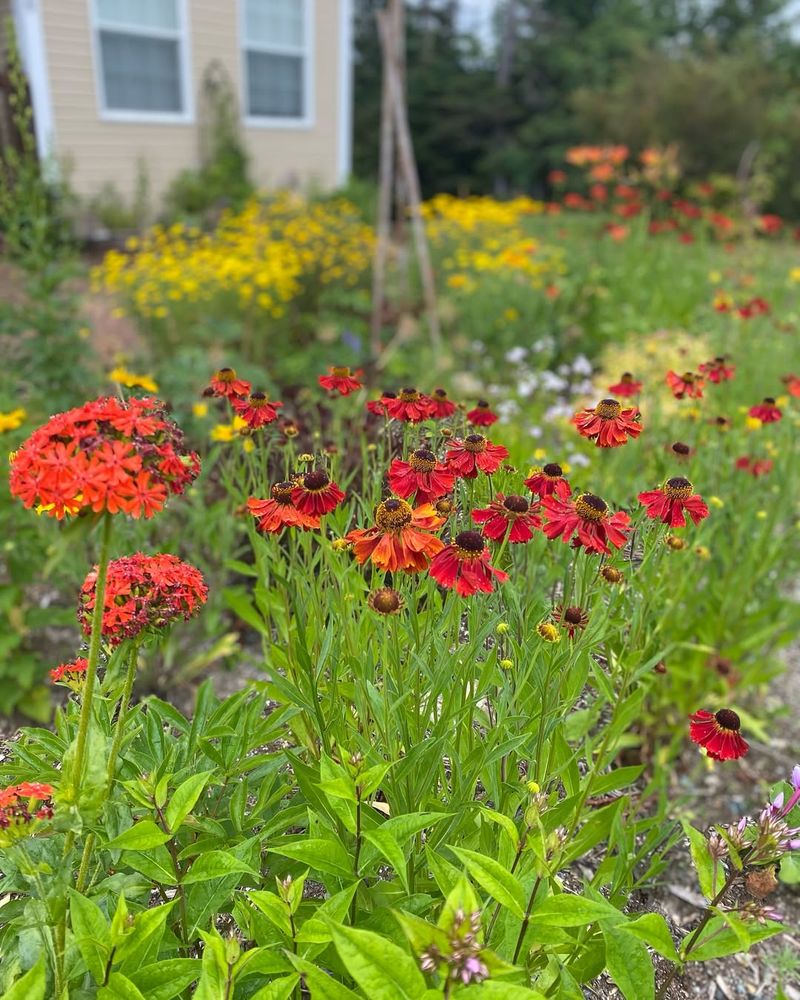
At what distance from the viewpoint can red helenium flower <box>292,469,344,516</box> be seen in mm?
1216

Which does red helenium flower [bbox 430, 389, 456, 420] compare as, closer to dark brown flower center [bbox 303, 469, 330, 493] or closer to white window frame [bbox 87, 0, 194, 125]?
dark brown flower center [bbox 303, 469, 330, 493]

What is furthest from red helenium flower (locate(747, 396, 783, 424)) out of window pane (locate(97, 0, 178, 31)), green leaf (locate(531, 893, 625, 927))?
window pane (locate(97, 0, 178, 31))

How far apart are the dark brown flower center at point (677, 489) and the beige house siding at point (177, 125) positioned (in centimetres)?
620

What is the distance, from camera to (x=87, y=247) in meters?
8.08

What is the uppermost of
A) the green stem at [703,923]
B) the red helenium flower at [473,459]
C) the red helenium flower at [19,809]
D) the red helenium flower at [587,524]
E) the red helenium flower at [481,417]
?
the red helenium flower at [473,459]

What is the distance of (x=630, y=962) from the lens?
3.61 feet

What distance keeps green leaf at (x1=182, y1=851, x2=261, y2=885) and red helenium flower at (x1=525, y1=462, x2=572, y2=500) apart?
68 centimetres

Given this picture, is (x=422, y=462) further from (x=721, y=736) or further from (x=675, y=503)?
(x=721, y=736)

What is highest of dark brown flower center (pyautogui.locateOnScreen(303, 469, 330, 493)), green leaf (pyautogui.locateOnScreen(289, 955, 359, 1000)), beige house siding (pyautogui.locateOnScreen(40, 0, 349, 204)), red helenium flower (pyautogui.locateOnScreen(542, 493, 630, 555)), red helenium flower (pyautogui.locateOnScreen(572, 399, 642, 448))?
beige house siding (pyautogui.locateOnScreen(40, 0, 349, 204))

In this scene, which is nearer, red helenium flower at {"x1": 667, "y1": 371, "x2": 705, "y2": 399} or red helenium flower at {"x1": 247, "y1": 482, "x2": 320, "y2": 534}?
red helenium flower at {"x1": 247, "y1": 482, "x2": 320, "y2": 534}

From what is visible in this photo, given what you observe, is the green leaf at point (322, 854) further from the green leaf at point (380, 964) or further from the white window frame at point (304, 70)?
the white window frame at point (304, 70)

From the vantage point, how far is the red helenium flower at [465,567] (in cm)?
107

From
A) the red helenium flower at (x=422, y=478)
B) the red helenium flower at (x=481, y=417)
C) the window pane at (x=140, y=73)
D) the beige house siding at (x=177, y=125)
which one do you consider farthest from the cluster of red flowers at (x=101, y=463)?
the window pane at (x=140, y=73)

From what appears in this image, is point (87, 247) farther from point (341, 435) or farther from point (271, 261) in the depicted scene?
point (341, 435)
